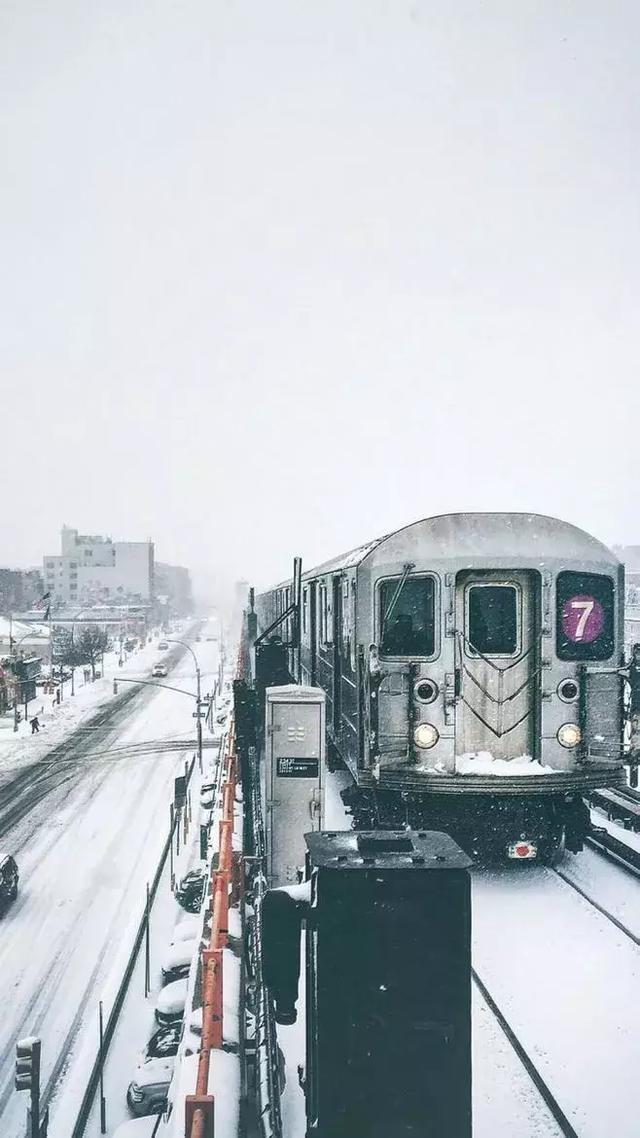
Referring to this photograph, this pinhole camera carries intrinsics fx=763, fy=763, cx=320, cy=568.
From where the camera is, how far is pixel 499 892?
7.78m

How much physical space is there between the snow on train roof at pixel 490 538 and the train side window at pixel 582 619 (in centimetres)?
31

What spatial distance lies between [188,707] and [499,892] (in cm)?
4147

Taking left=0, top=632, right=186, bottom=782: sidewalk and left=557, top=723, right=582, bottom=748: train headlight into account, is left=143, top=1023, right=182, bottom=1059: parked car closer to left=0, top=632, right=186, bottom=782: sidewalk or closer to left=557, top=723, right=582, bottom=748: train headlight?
left=557, top=723, right=582, bottom=748: train headlight

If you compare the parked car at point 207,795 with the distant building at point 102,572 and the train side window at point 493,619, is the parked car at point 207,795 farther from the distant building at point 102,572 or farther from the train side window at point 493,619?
the distant building at point 102,572

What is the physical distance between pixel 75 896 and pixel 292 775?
465 inches

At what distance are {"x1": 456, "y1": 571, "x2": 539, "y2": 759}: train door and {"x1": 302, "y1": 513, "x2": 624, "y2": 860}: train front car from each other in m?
0.01

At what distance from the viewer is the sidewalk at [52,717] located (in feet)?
110

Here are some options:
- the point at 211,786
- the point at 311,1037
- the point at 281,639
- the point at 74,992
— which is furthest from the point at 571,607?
the point at 211,786

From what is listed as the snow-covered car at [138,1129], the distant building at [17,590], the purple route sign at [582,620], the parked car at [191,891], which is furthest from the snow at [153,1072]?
the distant building at [17,590]

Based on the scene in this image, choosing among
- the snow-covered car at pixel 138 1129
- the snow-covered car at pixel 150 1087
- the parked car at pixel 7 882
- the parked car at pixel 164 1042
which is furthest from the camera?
the parked car at pixel 7 882

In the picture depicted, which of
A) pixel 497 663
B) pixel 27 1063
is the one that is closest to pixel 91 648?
pixel 27 1063

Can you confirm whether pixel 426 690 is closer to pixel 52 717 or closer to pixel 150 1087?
pixel 150 1087

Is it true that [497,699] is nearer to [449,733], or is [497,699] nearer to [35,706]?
[449,733]

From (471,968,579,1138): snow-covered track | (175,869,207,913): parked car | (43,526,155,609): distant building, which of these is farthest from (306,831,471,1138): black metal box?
(43,526,155,609): distant building
